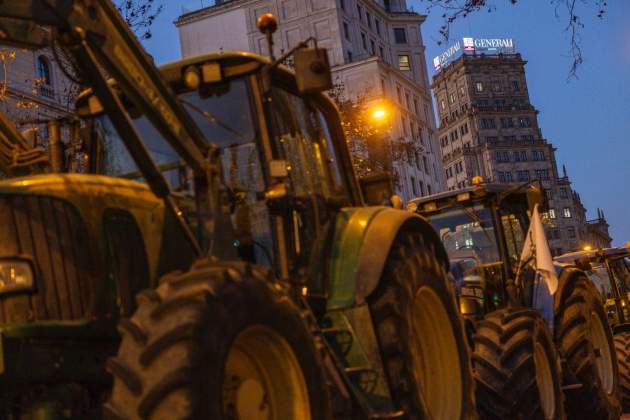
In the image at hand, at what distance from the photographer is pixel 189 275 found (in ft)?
13.1

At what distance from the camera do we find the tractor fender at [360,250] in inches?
215

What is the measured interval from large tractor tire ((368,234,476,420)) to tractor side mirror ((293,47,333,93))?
56.2 inches

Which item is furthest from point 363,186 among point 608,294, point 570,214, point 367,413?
point 570,214

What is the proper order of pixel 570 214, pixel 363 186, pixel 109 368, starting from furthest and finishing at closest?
pixel 570 214
pixel 363 186
pixel 109 368

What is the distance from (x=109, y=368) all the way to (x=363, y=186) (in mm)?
3437

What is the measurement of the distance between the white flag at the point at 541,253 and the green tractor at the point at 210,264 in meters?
3.03

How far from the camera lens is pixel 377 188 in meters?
6.65

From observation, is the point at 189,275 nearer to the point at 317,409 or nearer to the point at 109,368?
the point at 109,368

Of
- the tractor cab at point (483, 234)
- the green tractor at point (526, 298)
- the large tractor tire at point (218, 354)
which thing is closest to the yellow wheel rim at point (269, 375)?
the large tractor tire at point (218, 354)

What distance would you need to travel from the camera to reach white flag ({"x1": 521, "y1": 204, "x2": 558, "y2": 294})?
920cm

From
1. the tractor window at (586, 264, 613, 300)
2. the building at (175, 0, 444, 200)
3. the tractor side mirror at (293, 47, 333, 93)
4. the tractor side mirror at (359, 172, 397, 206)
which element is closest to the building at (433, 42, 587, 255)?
the building at (175, 0, 444, 200)

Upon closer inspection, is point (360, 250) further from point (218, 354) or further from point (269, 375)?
point (218, 354)

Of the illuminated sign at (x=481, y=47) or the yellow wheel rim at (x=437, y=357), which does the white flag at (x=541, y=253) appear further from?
the illuminated sign at (x=481, y=47)

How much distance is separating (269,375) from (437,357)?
2331 millimetres
